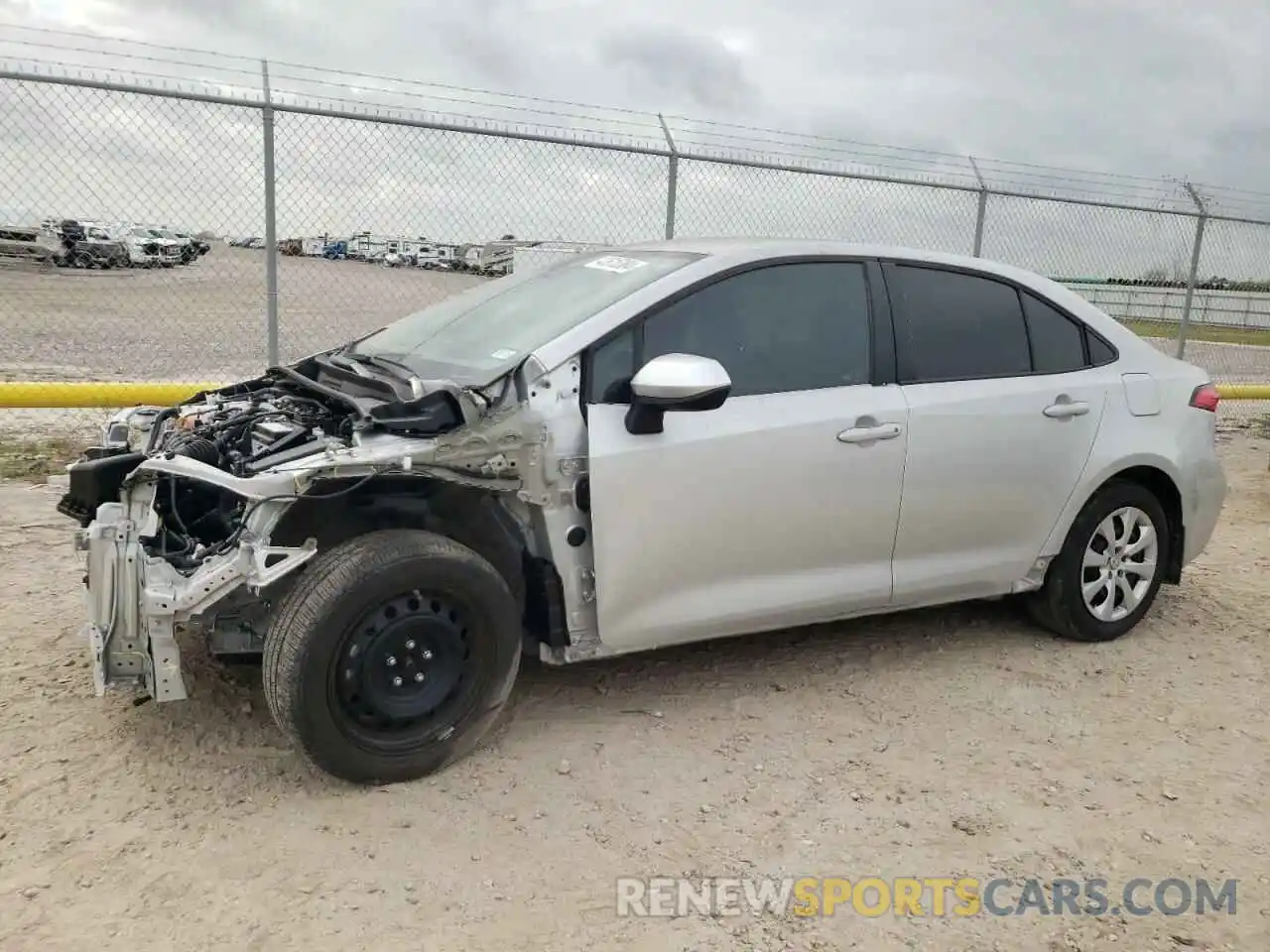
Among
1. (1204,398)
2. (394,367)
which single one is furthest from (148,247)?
(1204,398)

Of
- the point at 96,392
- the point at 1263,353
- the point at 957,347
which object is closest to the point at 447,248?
the point at 96,392

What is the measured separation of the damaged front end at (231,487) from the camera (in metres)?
3.09

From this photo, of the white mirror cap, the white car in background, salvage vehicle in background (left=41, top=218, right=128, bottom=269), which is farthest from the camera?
the white car in background

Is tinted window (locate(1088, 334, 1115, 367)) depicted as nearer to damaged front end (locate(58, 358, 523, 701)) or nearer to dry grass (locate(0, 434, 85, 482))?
damaged front end (locate(58, 358, 523, 701))

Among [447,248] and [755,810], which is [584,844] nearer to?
[755,810]

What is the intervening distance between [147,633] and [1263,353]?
26.9 m

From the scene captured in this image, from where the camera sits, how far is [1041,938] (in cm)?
280

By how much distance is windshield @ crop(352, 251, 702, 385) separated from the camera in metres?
3.68

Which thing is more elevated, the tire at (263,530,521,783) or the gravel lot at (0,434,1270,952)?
the tire at (263,530,521,783)

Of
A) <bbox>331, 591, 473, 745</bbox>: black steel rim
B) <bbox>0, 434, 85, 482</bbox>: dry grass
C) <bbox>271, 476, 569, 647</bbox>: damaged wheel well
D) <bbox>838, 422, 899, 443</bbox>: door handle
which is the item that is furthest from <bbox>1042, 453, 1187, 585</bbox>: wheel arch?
<bbox>0, 434, 85, 482</bbox>: dry grass

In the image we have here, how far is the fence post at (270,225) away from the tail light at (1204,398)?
5057 millimetres

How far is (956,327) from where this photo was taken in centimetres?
434

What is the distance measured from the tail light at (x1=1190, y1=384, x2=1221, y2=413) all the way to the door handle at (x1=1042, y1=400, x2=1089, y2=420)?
2.35ft

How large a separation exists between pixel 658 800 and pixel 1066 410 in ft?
8.04
